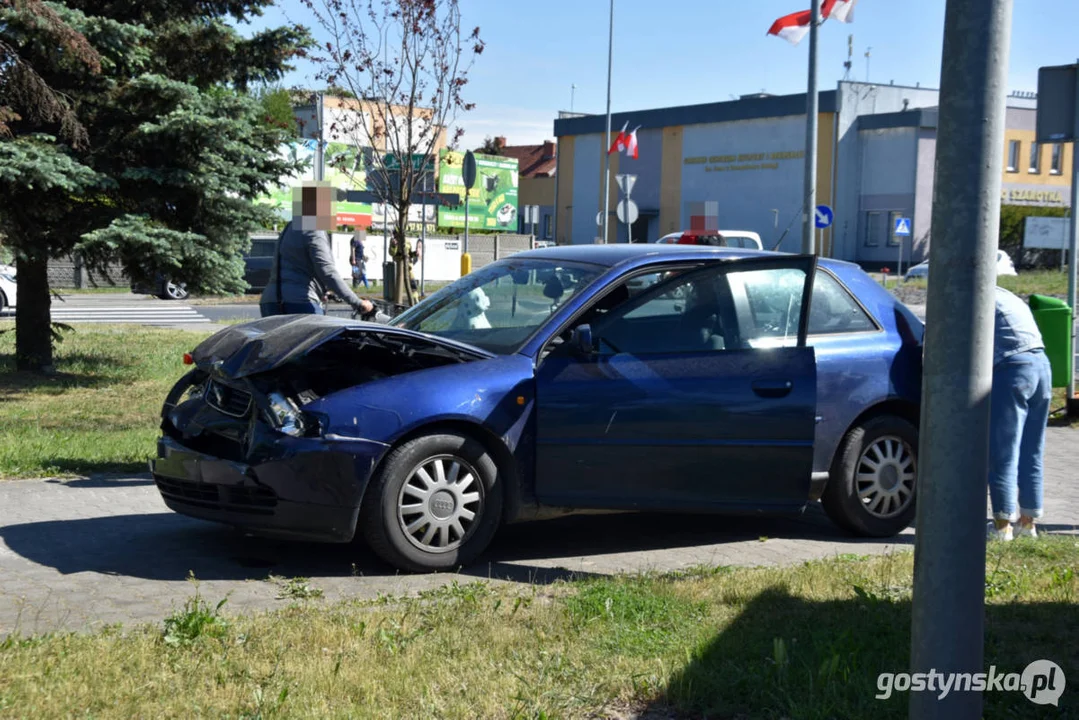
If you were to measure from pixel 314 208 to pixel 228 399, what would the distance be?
2.36 metres

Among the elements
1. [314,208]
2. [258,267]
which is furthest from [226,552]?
[258,267]

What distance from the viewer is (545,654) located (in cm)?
451

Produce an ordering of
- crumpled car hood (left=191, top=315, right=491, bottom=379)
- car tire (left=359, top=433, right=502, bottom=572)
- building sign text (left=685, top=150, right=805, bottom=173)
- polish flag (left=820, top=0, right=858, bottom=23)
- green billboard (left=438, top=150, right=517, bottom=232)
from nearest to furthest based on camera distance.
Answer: car tire (left=359, top=433, right=502, bottom=572) → crumpled car hood (left=191, top=315, right=491, bottom=379) → polish flag (left=820, top=0, right=858, bottom=23) → building sign text (left=685, top=150, right=805, bottom=173) → green billboard (left=438, top=150, right=517, bottom=232)

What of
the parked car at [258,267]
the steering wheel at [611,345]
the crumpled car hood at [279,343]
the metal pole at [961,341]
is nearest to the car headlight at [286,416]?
the crumpled car hood at [279,343]

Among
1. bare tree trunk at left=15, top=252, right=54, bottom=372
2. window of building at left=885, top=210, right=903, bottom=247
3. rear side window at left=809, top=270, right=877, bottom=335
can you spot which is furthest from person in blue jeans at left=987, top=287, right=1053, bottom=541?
window of building at left=885, top=210, right=903, bottom=247

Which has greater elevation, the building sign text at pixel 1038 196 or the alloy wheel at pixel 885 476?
the building sign text at pixel 1038 196

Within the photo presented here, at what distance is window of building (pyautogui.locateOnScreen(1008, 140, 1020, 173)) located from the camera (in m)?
62.0

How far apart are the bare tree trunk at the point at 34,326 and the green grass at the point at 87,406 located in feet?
0.63

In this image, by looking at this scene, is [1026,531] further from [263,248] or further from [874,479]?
[263,248]

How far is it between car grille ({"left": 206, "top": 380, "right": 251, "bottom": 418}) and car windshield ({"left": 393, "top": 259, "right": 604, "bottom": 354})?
46.7 inches

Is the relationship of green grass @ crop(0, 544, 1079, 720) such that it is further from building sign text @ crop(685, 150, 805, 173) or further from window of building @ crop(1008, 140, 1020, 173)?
window of building @ crop(1008, 140, 1020, 173)

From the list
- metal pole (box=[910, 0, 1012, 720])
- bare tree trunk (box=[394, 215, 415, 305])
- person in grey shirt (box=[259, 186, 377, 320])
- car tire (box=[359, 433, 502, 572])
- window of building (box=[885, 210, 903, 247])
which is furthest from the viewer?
window of building (box=[885, 210, 903, 247])

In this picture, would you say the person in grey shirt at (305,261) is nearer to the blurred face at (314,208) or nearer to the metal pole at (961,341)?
the blurred face at (314,208)

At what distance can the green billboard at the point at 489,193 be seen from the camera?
230 ft
